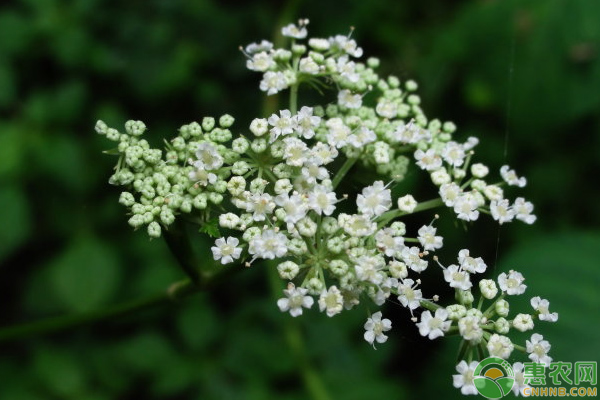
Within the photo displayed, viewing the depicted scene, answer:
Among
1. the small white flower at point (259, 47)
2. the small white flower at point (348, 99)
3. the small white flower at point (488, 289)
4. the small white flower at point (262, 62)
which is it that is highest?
the small white flower at point (259, 47)

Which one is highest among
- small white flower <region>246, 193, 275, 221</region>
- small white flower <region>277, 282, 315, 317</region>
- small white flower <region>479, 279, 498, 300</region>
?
small white flower <region>246, 193, 275, 221</region>

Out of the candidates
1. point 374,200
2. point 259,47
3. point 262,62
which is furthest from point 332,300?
point 259,47

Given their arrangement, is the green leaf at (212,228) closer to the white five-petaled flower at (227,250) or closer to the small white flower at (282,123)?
the white five-petaled flower at (227,250)

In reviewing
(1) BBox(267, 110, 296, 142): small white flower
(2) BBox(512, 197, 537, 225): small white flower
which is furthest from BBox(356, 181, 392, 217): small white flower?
(2) BBox(512, 197, 537, 225): small white flower

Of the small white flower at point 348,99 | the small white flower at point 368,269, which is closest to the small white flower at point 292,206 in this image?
the small white flower at point 368,269

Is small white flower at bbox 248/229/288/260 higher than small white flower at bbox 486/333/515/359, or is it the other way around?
small white flower at bbox 248/229/288/260

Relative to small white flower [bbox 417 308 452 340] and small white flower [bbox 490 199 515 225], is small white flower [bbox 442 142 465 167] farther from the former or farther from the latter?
small white flower [bbox 417 308 452 340]

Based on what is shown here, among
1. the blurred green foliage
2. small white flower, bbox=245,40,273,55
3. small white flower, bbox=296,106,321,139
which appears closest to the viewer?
small white flower, bbox=296,106,321,139
